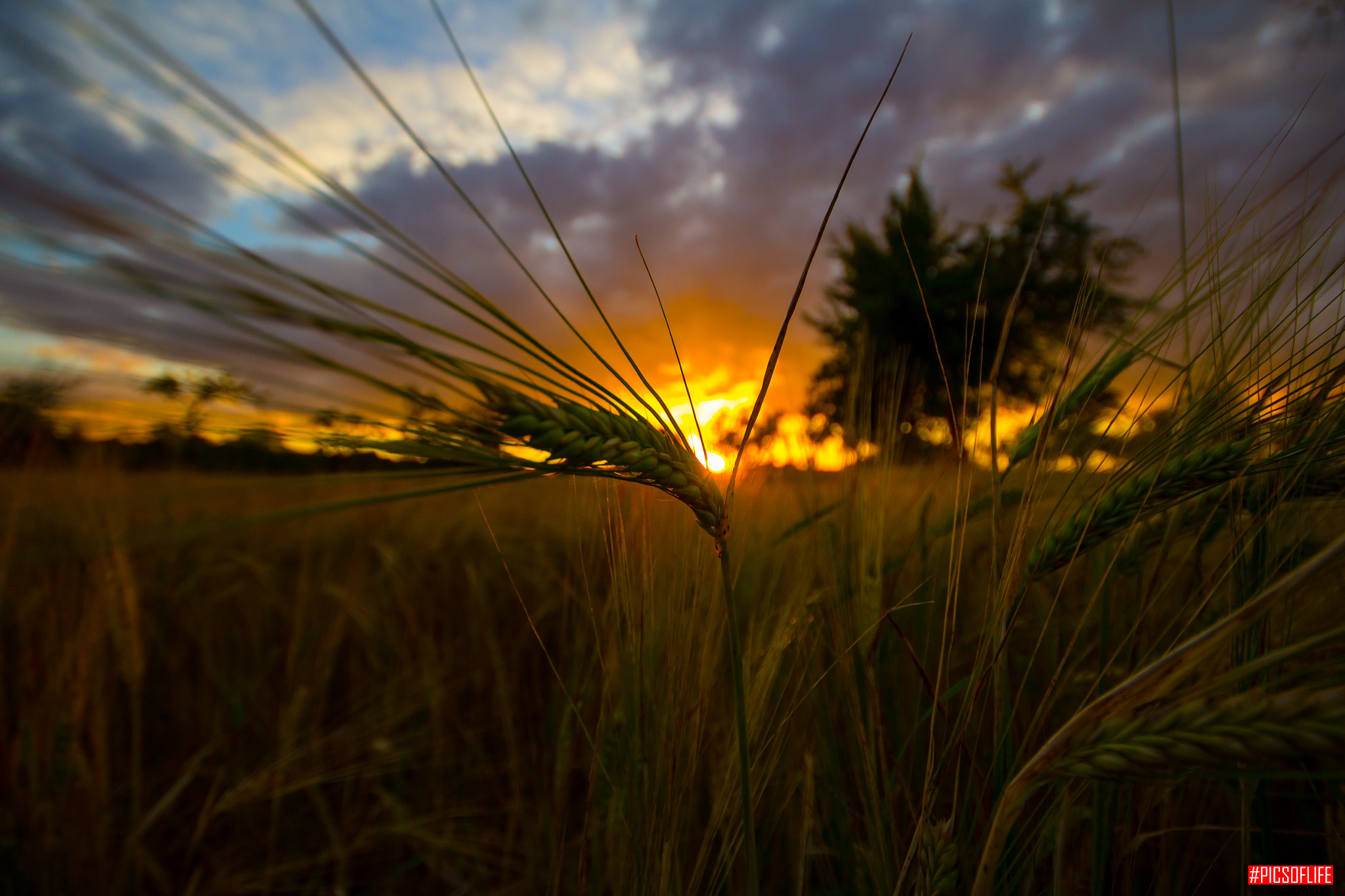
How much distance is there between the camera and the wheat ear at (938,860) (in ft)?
1.61

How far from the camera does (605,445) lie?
45 centimetres

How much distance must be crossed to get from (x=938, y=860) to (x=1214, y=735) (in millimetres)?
266

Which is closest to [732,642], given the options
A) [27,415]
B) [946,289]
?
[27,415]

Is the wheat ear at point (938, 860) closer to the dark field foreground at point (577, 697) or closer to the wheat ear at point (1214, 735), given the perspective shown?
the dark field foreground at point (577, 697)

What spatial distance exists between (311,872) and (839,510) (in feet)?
4.89

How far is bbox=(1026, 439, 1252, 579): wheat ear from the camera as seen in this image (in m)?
0.54

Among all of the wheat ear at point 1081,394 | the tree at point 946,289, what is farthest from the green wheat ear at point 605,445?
the tree at point 946,289

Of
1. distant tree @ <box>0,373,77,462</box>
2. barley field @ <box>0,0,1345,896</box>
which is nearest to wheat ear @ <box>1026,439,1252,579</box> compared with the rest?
barley field @ <box>0,0,1345,896</box>

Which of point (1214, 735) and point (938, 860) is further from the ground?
point (1214, 735)

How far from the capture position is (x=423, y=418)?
1.37ft

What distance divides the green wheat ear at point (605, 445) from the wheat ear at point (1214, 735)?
333 millimetres

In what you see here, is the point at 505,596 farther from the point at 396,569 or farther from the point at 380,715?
the point at 380,715

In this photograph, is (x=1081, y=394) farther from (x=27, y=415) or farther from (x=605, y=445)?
(x=27, y=415)

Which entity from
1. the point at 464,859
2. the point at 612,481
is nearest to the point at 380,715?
the point at 464,859
